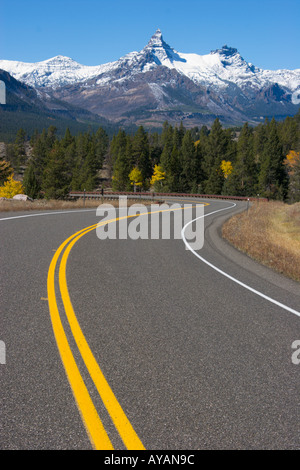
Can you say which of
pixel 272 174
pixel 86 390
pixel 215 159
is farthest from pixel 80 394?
pixel 215 159

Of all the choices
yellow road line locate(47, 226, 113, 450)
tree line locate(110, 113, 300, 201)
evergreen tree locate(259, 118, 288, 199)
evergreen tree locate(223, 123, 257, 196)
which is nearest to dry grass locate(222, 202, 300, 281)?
yellow road line locate(47, 226, 113, 450)

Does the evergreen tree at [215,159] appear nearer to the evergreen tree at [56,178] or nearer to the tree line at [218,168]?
the tree line at [218,168]

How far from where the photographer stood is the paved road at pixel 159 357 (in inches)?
123

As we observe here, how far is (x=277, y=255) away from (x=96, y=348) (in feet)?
27.4

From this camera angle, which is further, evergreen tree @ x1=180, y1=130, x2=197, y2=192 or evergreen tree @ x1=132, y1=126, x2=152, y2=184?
evergreen tree @ x1=132, y1=126, x2=152, y2=184

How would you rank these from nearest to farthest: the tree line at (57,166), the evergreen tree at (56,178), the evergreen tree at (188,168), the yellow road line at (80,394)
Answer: the yellow road line at (80,394) < the evergreen tree at (56,178) < the tree line at (57,166) < the evergreen tree at (188,168)

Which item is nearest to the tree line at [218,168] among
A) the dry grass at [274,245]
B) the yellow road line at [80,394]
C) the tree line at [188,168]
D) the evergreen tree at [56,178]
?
the tree line at [188,168]

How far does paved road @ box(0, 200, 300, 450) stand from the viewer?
3.12 meters

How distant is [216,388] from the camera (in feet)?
12.4

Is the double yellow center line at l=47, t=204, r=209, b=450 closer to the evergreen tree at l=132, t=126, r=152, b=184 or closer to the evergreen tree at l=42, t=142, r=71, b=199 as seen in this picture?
the evergreen tree at l=42, t=142, r=71, b=199

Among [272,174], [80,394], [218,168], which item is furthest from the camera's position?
[218,168]

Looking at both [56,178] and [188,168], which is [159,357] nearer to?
[56,178]

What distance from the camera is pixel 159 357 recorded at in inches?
172

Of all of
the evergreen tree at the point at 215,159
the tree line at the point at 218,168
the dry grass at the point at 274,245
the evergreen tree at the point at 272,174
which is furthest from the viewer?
the evergreen tree at the point at 215,159
